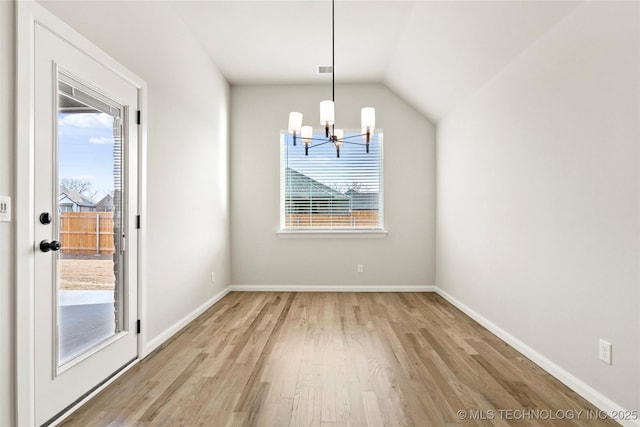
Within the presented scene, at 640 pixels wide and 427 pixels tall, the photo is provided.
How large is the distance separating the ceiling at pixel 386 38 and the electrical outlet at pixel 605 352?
6.73 ft

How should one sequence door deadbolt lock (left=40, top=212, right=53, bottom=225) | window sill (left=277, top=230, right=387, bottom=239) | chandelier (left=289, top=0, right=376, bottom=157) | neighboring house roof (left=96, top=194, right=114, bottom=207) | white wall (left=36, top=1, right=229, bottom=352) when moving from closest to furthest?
door deadbolt lock (left=40, top=212, right=53, bottom=225) → neighboring house roof (left=96, top=194, right=114, bottom=207) → white wall (left=36, top=1, right=229, bottom=352) → chandelier (left=289, top=0, right=376, bottom=157) → window sill (left=277, top=230, right=387, bottom=239)

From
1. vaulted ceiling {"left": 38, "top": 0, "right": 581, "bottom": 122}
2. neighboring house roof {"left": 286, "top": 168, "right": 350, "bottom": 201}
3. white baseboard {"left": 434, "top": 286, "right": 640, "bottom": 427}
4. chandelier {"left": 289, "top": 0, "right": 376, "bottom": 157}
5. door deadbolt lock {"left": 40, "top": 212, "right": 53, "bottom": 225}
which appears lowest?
white baseboard {"left": 434, "top": 286, "right": 640, "bottom": 427}

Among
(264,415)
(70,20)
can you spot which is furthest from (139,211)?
(264,415)

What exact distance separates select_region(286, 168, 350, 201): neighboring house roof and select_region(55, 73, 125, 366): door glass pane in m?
2.96

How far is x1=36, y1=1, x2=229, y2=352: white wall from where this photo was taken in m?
2.61

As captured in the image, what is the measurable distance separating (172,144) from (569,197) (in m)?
3.22

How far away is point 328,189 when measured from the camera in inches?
212

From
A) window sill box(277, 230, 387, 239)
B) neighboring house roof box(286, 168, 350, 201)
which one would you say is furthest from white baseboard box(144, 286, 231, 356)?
neighboring house roof box(286, 168, 350, 201)

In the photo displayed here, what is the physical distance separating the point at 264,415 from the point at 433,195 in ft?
13.2

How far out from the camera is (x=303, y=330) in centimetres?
349

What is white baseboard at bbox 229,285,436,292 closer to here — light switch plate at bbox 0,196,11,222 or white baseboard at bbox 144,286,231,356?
white baseboard at bbox 144,286,231,356

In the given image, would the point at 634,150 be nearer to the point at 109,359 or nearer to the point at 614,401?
the point at 614,401

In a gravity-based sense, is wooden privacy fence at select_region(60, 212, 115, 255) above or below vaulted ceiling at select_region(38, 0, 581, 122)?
below

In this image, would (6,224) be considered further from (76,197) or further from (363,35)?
(363,35)
